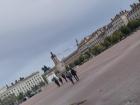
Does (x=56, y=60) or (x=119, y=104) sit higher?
(x=56, y=60)

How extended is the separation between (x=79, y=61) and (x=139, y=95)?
108326 mm

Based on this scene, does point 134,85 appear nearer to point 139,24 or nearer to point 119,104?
Answer: point 119,104

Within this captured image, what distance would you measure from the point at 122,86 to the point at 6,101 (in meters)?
169

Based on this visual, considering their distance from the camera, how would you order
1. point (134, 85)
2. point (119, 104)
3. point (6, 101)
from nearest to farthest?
point (119, 104) → point (134, 85) → point (6, 101)

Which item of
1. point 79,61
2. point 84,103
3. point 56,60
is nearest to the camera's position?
point 84,103

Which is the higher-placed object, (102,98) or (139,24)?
(139,24)

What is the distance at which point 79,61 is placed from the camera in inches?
4850

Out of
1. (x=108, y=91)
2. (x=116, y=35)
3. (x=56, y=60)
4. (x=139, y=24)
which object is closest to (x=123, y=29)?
(x=116, y=35)

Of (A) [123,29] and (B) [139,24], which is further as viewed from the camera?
(B) [139,24]

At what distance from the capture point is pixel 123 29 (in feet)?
381

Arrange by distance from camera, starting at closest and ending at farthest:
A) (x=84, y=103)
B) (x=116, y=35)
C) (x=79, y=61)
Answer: (x=84, y=103)
(x=116, y=35)
(x=79, y=61)

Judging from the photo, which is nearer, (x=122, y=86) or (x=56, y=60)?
(x=122, y=86)

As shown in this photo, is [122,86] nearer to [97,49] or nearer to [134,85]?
[134,85]

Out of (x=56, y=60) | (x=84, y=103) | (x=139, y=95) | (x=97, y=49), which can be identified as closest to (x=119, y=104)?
(x=139, y=95)
